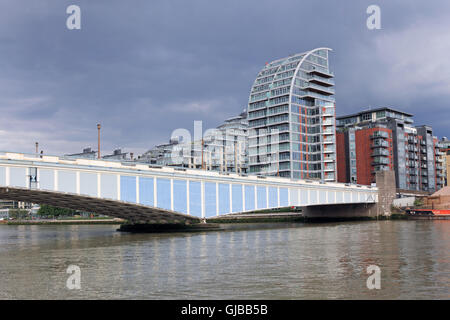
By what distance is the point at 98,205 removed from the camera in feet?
184

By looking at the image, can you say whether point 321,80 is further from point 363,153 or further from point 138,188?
point 138,188

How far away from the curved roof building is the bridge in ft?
164

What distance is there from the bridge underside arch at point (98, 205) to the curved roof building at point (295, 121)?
63.4 m

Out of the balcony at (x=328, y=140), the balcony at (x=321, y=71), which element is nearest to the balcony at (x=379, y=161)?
the balcony at (x=328, y=140)

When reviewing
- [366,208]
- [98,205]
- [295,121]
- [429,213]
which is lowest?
[429,213]

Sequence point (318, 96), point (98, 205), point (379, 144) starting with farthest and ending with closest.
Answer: point (318, 96) < point (379, 144) < point (98, 205)

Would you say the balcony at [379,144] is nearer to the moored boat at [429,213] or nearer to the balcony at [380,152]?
the balcony at [380,152]

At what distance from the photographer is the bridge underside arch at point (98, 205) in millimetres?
47094

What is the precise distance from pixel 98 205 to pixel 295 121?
3182 inches

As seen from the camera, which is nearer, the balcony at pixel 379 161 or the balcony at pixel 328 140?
the balcony at pixel 328 140

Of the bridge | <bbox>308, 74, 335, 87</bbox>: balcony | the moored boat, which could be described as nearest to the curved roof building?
<bbox>308, 74, 335, 87</bbox>: balcony

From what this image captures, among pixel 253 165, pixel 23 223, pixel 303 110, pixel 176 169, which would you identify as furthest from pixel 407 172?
pixel 23 223

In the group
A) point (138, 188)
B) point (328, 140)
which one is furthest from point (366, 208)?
point (138, 188)

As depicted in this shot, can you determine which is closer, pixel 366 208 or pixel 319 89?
pixel 366 208
